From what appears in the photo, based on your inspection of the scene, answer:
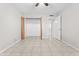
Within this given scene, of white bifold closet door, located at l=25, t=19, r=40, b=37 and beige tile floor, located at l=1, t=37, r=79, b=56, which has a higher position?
white bifold closet door, located at l=25, t=19, r=40, b=37

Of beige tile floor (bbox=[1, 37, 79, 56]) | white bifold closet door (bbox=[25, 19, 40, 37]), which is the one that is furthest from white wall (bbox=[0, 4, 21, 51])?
white bifold closet door (bbox=[25, 19, 40, 37])

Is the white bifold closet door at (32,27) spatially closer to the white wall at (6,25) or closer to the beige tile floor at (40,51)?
the white wall at (6,25)

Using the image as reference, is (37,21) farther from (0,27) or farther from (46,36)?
(0,27)

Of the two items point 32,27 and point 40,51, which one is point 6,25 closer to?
point 40,51

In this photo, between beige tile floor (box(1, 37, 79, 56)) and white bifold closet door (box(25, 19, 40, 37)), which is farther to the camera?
white bifold closet door (box(25, 19, 40, 37))

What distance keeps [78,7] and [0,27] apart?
3.20 metres

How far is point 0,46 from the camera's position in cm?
360

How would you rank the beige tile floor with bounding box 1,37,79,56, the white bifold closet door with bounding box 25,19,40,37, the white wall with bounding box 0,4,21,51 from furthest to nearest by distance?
the white bifold closet door with bounding box 25,19,40,37 → the white wall with bounding box 0,4,21,51 → the beige tile floor with bounding box 1,37,79,56

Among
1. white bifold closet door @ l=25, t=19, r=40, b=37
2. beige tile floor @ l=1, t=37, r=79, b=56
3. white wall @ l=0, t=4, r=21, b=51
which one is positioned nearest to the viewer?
beige tile floor @ l=1, t=37, r=79, b=56

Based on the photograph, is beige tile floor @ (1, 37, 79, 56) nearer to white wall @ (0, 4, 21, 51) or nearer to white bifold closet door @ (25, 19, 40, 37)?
white wall @ (0, 4, 21, 51)

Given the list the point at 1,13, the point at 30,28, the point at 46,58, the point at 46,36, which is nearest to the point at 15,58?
the point at 46,58

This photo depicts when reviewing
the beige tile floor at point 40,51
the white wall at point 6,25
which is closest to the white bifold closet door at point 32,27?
the white wall at point 6,25

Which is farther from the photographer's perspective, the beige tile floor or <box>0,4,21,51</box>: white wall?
<box>0,4,21,51</box>: white wall

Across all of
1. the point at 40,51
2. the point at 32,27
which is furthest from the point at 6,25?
the point at 32,27
